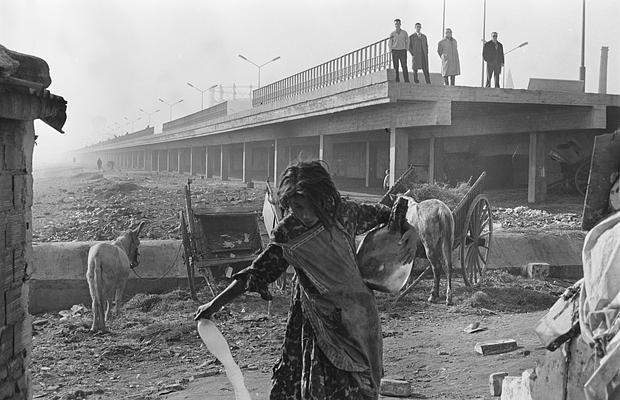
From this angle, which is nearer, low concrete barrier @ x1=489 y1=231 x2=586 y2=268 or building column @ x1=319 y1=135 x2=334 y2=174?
low concrete barrier @ x1=489 y1=231 x2=586 y2=268

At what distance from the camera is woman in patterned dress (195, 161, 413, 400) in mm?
3371

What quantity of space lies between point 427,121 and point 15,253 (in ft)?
42.3

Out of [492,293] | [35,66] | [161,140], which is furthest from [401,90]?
[161,140]

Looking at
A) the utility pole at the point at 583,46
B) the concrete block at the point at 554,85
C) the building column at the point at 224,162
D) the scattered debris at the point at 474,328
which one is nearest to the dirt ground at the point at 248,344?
the scattered debris at the point at 474,328

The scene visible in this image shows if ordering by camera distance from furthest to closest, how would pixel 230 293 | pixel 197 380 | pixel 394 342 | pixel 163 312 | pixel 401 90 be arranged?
pixel 401 90
pixel 163 312
pixel 394 342
pixel 197 380
pixel 230 293

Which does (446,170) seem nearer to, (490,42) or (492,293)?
(490,42)

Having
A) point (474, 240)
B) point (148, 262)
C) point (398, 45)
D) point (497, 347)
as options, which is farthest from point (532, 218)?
point (497, 347)

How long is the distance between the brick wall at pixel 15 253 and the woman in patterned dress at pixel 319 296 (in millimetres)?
1885

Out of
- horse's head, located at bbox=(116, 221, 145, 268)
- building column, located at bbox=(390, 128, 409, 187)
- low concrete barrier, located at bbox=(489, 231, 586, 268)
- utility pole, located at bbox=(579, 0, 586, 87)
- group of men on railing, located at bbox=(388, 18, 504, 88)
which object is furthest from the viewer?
utility pole, located at bbox=(579, 0, 586, 87)

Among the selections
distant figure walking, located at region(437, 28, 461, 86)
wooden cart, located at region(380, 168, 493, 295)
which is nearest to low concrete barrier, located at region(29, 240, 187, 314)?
wooden cart, located at region(380, 168, 493, 295)

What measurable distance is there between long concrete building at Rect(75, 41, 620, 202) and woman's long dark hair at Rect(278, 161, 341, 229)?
9368mm

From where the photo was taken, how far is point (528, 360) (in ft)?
20.9

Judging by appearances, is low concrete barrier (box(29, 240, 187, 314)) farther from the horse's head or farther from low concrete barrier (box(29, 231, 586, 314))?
the horse's head

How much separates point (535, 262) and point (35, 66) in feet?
31.8
